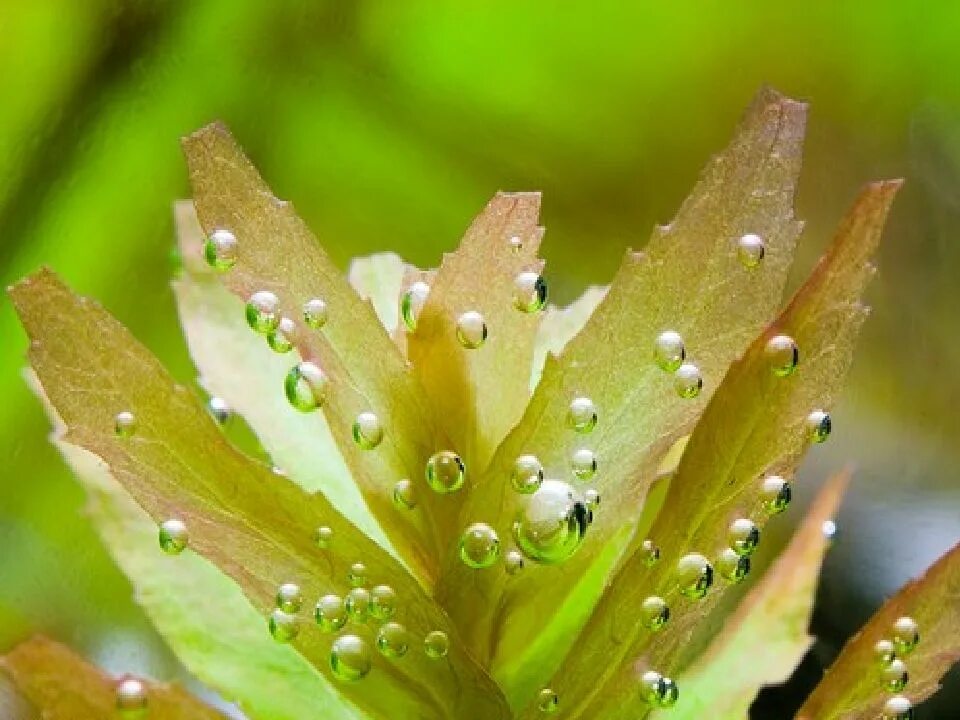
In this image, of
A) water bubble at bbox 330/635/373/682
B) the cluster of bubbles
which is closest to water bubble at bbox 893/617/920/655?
the cluster of bubbles

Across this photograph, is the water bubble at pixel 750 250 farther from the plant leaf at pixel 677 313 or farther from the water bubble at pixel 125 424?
the water bubble at pixel 125 424

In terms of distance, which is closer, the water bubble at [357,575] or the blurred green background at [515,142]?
the water bubble at [357,575]

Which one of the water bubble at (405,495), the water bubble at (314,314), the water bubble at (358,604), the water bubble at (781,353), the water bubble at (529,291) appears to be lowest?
the water bubble at (358,604)

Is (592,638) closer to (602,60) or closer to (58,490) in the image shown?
(58,490)

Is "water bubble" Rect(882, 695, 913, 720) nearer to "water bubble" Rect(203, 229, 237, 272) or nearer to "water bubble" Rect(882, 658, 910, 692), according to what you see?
"water bubble" Rect(882, 658, 910, 692)

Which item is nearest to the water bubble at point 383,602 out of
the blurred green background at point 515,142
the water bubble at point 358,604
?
the water bubble at point 358,604

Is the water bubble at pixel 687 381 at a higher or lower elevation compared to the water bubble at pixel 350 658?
higher

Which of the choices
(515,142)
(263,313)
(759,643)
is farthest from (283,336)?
(515,142)
